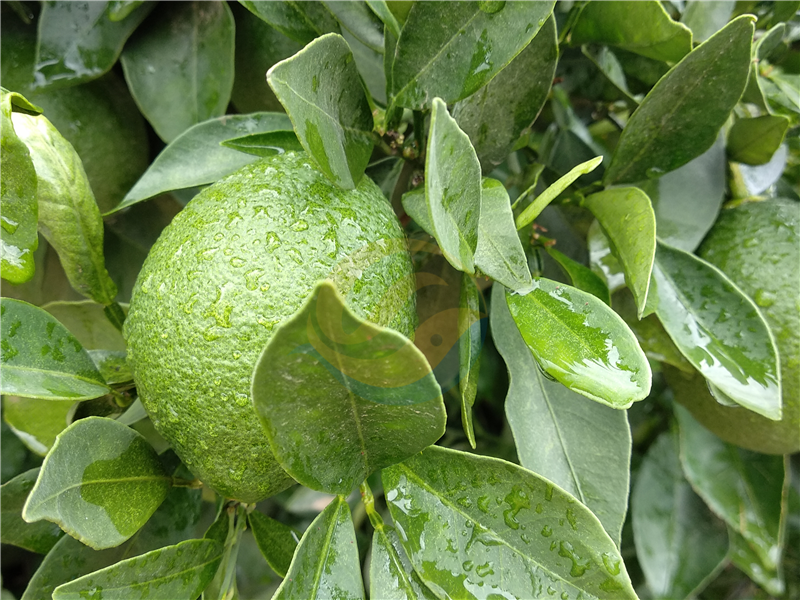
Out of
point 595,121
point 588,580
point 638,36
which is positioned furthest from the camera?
point 595,121

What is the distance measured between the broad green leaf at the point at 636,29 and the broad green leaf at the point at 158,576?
59cm

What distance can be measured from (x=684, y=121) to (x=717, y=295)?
18cm

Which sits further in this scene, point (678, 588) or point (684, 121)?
point (678, 588)

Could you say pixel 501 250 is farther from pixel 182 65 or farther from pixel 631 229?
pixel 182 65

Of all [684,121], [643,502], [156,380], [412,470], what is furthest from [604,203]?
[643,502]

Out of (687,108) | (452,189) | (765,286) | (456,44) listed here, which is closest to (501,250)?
(452,189)

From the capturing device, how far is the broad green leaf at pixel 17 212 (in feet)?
1.33

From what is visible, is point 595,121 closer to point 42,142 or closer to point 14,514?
point 42,142

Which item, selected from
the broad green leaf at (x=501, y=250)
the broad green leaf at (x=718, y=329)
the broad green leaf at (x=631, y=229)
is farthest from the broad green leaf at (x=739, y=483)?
the broad green leaf at (x=501, y=250)

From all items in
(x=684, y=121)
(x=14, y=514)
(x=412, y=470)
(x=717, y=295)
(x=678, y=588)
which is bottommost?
(x=678, y=588)

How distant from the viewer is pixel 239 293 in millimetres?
393

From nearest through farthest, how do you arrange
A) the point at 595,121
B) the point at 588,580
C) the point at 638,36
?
the point at 588,580
the point at 638,36
the point at 595,121

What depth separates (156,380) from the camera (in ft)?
1.38

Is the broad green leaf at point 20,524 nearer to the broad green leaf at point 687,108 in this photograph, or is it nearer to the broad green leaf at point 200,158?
the broad green leaf at point 200,158
